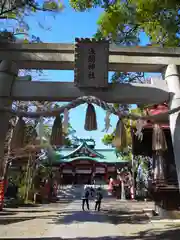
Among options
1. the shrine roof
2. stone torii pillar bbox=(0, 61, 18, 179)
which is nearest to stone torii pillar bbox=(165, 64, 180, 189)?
stone torii pillar bbox=(0, 61, 18, 179)

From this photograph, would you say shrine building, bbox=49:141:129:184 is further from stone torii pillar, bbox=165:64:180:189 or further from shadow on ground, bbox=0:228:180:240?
Answer: stone torii pillar, bbox=165:64:180:189

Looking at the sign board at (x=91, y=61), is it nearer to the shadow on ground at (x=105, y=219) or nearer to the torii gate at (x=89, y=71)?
the torii gate at (x=89, y=71)

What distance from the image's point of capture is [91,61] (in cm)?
652

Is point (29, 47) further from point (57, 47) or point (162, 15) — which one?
point (162, 15)

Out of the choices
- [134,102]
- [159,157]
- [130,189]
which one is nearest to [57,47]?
[134,102]

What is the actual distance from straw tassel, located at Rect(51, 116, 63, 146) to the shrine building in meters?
30.3

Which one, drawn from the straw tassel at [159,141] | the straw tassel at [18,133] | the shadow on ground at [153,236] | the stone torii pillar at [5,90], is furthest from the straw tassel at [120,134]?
the shadow on ground at [153,236]

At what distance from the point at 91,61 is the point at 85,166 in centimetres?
3237

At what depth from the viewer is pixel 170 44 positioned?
9148 millimetres

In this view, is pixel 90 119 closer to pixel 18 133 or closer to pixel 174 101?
pixel 18 133

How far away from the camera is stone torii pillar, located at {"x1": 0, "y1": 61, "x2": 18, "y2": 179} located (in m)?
6.13

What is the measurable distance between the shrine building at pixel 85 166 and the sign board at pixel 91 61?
3035 cm

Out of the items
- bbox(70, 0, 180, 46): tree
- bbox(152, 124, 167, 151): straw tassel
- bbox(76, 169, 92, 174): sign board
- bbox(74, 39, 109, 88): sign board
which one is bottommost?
bbox(152, 124, 167, 151): straw tassel

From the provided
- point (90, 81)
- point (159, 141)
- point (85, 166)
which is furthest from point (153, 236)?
point (85, 166)
